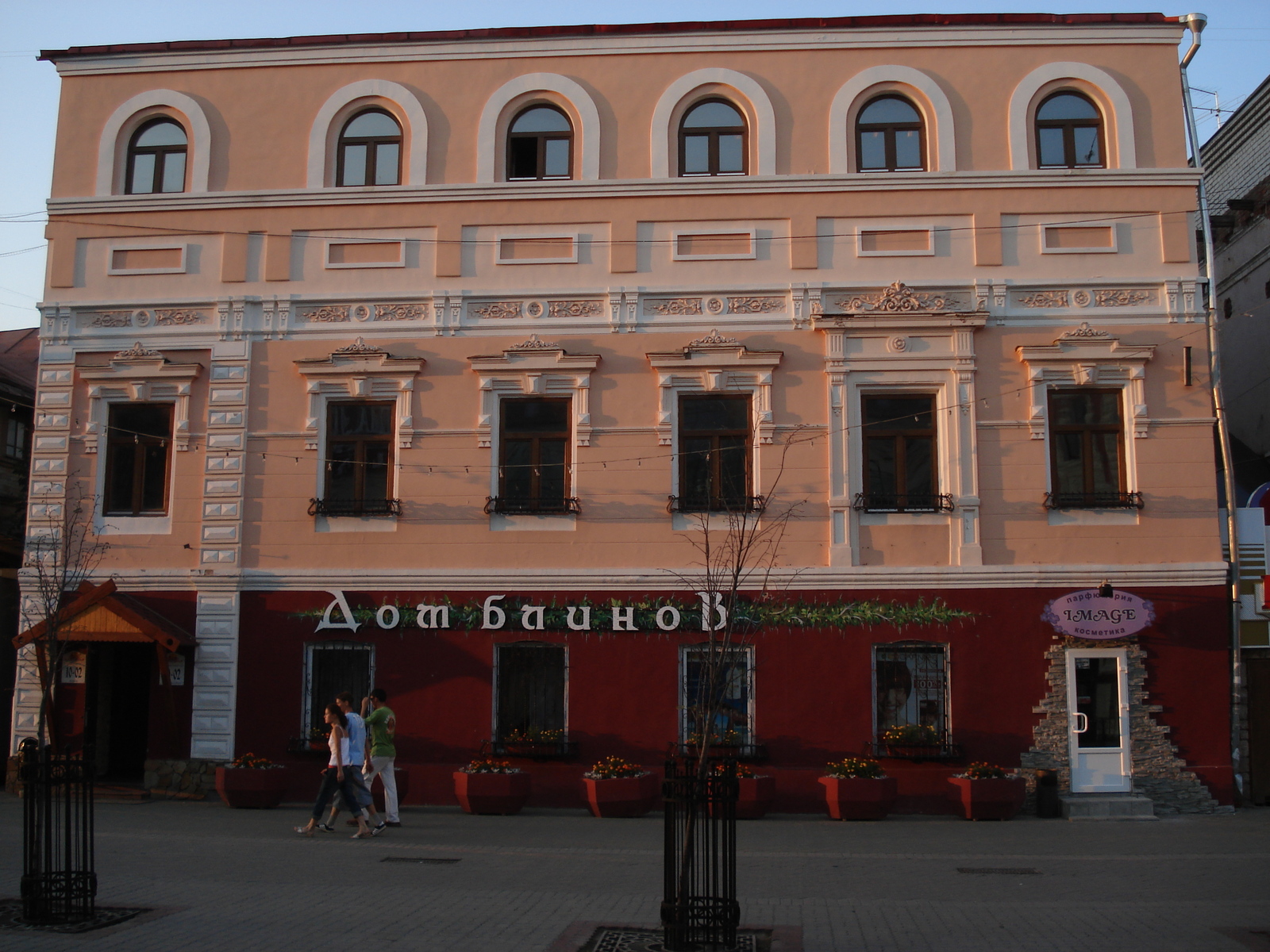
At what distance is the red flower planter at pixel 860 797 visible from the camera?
15422 mm

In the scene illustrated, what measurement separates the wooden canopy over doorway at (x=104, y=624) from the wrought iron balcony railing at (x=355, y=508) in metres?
2.72

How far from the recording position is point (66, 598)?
17688mm

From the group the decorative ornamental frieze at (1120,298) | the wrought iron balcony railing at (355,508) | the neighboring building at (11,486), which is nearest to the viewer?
the decorative ornamental frieze at (1120,298)

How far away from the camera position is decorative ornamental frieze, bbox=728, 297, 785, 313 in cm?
1739

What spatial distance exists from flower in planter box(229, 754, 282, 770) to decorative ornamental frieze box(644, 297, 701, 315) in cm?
859

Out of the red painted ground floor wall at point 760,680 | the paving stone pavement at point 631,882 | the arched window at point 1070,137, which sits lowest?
the paving stone pavement at point 631,882

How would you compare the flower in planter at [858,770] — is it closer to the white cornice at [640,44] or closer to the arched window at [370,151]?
the white cornice at [640,44]

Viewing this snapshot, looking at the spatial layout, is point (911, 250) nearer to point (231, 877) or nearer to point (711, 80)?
point (711, 80)

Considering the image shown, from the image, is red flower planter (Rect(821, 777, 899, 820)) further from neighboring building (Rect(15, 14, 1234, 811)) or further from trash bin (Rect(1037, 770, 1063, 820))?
trash bin (Rect(1037, 770, 1063, 820))

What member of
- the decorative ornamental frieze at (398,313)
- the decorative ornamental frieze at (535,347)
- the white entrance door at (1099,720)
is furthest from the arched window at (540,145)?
the white entrance door at (1099,720)

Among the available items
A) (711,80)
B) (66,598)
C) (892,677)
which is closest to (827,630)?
(892,677)

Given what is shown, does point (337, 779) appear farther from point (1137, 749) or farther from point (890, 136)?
point (890, 136)

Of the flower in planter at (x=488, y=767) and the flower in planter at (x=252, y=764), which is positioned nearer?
the flower in planter at (x=488, y=767)

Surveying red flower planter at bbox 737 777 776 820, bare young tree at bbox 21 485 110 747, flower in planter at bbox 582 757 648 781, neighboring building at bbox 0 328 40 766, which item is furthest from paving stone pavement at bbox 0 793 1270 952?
neighboring building at bbox 0 328 40 766
